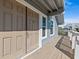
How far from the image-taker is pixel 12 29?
14.3 ft

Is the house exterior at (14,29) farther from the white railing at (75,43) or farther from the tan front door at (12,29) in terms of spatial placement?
the white railing at (75,43)

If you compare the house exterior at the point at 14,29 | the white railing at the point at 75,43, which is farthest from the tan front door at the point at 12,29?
the white railing at the point at 75,43

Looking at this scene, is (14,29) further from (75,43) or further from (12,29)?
(75,43)

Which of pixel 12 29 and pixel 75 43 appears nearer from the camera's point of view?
pixel 75 43

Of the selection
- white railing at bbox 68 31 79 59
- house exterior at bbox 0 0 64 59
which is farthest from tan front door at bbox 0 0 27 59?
white railing at bbox 68 31 79 59

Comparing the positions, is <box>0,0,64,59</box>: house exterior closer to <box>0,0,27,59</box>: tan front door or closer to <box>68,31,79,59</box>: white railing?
<box>0,0,27,59</box>: tan front door

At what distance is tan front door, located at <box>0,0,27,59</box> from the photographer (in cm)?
375

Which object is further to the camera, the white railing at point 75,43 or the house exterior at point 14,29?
the house exterior at point 14,29

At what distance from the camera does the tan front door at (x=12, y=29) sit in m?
3.75

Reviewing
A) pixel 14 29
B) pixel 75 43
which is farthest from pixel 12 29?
pixel 75 43

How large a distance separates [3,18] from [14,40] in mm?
→ 942

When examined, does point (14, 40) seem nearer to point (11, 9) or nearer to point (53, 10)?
point (11, 9)

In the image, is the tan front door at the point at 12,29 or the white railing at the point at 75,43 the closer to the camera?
the white railing at the point at 75,43

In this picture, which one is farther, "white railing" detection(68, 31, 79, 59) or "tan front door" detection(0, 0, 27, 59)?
"tan front door" detection(0, 0, 27, 59)
